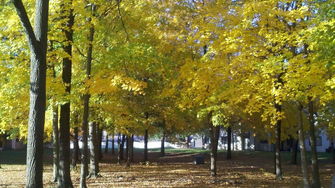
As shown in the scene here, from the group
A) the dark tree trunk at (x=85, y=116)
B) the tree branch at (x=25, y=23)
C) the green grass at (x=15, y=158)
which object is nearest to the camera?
the tree branch at (x=25, y=23)

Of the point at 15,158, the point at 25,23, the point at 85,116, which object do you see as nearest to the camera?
the point at 25,23

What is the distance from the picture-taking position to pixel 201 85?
11852 millimetres

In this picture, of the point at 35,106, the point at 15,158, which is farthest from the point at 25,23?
the point at 15,158

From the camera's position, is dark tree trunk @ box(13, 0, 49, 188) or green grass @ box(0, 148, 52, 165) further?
green grass @ box(0, 148, 52, 165)

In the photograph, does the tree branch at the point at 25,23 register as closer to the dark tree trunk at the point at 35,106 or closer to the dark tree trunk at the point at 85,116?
the dark tree trunk at the point at 35,106

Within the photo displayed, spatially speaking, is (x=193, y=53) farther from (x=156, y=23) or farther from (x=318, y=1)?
(x=318, y=1)

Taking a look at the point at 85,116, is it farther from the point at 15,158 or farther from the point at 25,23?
the point at 15,158

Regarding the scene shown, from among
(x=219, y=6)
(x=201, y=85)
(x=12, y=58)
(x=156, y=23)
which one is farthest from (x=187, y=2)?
(x=12, y=58)

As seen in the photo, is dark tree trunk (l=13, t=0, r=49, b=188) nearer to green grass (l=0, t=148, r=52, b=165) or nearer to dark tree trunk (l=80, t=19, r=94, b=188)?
dark tree trunk (l=80, t=19, r=94, b=188)

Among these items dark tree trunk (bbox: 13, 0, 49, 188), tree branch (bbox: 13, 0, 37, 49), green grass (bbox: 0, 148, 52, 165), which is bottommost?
green grass (bbox: 0, 148, 52, 165)

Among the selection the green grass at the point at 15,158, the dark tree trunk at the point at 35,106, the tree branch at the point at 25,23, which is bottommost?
the green grass at the point at 15,158

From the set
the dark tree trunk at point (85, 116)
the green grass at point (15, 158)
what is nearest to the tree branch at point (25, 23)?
the dark tree trunk at point (85, 116)

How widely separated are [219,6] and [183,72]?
294cm

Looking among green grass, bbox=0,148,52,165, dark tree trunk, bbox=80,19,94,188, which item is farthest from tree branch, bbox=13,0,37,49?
green grass, bbox=0,148,52,165
